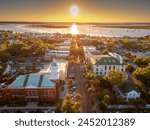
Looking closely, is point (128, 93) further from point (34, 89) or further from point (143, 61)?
point (143, 61)

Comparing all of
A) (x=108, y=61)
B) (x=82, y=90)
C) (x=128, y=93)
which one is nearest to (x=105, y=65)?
(x=108, y=61)

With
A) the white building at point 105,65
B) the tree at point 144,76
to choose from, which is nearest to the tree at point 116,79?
the tree at point 144,76

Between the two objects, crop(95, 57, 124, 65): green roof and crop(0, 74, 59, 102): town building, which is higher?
crop(95, 57, 124, 65): green roof

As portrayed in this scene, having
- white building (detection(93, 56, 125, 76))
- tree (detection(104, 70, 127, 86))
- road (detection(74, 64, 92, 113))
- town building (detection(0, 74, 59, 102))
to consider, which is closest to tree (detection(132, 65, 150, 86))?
white building (detection(93, 56, 125, 76))

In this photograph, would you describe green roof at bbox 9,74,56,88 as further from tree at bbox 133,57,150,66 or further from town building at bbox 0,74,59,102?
tree at bbox 133,57,150,66

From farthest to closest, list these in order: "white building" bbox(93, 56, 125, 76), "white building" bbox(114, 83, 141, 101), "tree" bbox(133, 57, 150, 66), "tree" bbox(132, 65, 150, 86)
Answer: "tree" bbox(133, 57, 150, 66)
"white building" bbox(93, 56, 125, 76)
"tree" bbox(132, 65, 150, 86)
"white building" bbox(114, 83, 141, 101)

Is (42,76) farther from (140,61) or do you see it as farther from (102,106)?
(140,61)

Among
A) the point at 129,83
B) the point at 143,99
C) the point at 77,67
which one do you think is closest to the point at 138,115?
the point at 143,99

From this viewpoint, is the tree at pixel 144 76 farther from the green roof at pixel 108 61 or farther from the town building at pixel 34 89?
the town building at pixel 34 89
